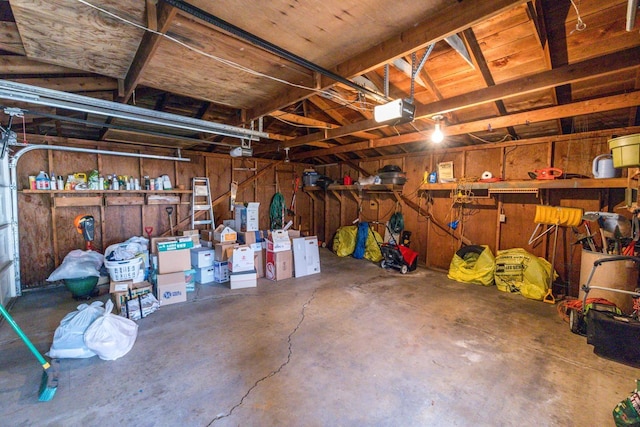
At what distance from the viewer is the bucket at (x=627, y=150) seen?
94.7 inches

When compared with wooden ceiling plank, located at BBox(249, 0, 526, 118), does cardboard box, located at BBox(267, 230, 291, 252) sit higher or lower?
lower

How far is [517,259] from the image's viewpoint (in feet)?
13.8

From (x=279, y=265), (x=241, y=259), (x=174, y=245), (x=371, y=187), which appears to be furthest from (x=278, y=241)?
(x=371, y=187)

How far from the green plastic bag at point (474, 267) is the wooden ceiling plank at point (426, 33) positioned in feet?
12.9

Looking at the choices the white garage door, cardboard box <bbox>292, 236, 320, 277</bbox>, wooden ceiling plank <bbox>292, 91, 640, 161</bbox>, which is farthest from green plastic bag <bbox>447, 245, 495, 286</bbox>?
the white garage door

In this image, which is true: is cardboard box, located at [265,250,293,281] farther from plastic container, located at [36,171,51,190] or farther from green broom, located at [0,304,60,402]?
plastic container, located at [36,171,51,190]

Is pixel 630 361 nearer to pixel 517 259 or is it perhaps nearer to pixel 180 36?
pixel 517 259

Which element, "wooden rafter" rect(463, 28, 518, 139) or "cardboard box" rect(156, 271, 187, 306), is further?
"cardboard box" rect(156, 271, 187, 306)

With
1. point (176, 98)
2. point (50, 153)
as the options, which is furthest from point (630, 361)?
point (50, 153)

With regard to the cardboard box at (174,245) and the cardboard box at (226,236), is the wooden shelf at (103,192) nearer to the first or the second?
the cardboard box at (226,236)

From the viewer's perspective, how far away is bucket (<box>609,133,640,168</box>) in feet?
7.89

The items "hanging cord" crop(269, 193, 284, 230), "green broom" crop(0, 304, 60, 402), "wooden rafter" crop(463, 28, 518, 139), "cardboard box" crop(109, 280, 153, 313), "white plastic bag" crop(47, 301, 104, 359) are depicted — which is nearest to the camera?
"green broom" crop(0, 304, 60, 402)

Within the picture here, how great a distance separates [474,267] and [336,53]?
417cm

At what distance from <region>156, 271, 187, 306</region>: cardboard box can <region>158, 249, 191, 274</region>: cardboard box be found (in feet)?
0.26
